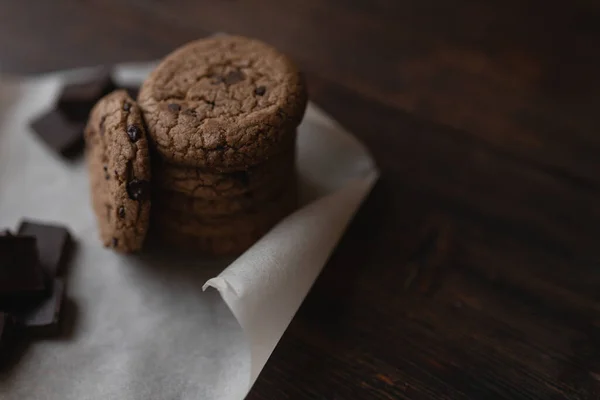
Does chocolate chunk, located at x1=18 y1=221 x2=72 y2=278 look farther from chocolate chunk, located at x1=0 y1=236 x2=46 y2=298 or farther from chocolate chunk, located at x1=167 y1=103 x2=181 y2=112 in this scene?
chocolate chunk, located at x1=167 y1=103 x2=181 y2=112

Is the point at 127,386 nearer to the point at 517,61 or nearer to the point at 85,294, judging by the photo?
the point at 85,294

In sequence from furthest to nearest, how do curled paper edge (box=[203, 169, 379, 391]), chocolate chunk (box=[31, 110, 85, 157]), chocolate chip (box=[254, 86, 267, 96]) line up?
1. chocolate chunk (box=[31, 110, 85, 157])
2. chocolate chip (box=[254, 86, 267, 96])
3. curled paper edge (box=[203, 169, 379, 391])

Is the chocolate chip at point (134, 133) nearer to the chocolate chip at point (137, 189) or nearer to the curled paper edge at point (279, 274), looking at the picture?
the chocolate chip at point (137, 189)

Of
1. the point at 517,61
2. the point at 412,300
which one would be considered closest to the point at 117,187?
the point at 412,300

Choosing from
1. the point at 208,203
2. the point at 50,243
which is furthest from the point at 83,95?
the point at 208,203

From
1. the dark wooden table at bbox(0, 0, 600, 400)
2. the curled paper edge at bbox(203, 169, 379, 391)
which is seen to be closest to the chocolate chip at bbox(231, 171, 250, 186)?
the curled paper edge at bbox(203, 169, 379, 391)

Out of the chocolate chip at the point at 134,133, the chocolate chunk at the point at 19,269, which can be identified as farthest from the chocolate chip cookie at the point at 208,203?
the chocolate chunk at the point at 19,269

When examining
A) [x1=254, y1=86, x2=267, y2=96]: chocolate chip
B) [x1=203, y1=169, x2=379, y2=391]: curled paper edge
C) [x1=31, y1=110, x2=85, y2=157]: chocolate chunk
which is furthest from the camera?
[x1=31, y1=110, x2=85, y2=157]: chocolate chunk
